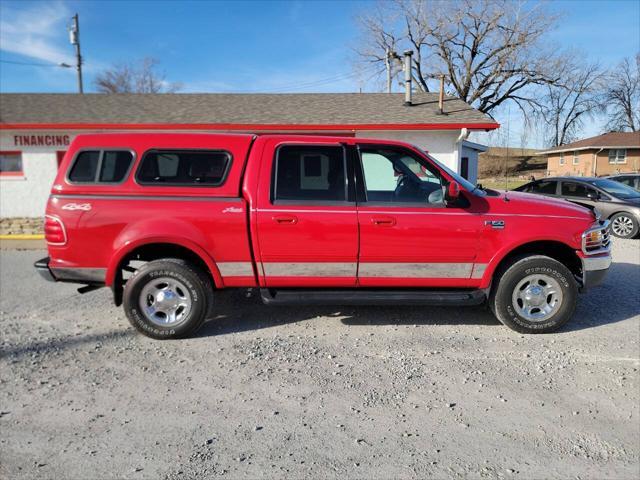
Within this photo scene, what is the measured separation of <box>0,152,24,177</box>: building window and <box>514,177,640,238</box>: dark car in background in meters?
14.7

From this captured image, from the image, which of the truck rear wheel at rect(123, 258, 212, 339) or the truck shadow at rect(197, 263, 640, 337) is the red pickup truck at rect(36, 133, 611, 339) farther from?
the truck shadow at rect(197, 263, 640, 337)

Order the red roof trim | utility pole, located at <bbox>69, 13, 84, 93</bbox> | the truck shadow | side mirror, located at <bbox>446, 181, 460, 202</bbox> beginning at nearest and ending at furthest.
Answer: side mirror, located at <bbox>446, 181, 460, 202</bbox>, the truck shadow, the red roof trim, utility pole, located at <bbox>69, 13, 84, 93</bbox>

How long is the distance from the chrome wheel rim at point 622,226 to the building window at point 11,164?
1589cm

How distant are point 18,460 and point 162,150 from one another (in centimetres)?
283

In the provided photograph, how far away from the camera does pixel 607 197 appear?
9.99 m

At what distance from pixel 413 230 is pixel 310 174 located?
3.82ft

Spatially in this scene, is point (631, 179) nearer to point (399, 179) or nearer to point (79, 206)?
point (399, 179)

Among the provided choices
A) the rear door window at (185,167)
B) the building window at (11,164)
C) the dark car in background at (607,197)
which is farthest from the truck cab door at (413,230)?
the building window at (11,164)

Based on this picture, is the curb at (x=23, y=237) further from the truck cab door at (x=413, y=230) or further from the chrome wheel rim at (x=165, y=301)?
the truck cab door at (x=413, y=230)

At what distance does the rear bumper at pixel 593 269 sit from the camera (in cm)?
437

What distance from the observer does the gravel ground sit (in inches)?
99.2

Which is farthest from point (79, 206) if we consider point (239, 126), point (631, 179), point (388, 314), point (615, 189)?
point (631, 179)

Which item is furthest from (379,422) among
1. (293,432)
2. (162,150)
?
(162,150)

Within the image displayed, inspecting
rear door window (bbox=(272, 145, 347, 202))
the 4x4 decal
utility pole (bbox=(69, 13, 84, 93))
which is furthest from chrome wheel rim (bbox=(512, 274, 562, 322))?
utility pole (bbox=(69, 13, 84, 93))
